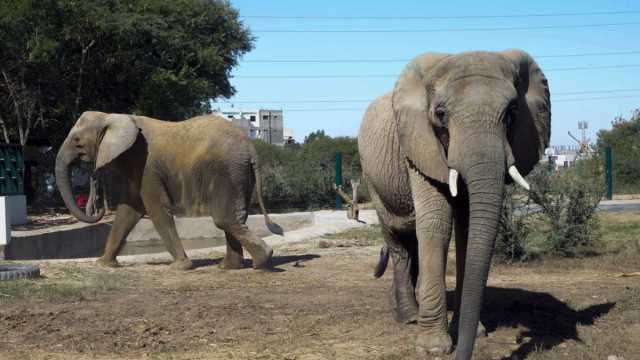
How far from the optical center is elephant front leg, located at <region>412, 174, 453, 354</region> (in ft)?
20.5

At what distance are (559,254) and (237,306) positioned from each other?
17.8 ft

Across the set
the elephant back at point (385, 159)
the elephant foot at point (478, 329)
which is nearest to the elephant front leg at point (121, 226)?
the elephant back at point (385, 159)

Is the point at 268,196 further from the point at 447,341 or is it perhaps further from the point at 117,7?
the point at 447,341

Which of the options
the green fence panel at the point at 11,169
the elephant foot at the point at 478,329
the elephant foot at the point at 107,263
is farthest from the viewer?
the green fence panel at the point at 11,169

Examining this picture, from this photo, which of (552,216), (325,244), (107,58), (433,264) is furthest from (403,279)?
(107,58)

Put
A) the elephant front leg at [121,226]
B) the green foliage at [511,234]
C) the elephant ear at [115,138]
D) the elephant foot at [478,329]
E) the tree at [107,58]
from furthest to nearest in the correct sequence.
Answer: the tree at [107,58]
the elephant front leg at [121,226]
the elephant ear at [115,138]
the green foliage at [511,234]
the elephant foot at [478,329]

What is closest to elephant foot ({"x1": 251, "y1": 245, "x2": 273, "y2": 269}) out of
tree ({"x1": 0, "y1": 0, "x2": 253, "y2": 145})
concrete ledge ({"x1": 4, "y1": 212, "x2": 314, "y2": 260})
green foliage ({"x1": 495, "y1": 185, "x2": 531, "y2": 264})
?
green foliage ({"x1": 495, "y1": 185, "x2": 531, "y2": 264})

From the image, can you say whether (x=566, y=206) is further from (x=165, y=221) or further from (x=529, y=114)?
(x=529, y=114)

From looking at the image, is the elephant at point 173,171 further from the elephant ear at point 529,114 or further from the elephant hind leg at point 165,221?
the elephant ear at point 529,114

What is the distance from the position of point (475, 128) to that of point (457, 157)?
0.69ft

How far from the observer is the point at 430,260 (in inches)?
246

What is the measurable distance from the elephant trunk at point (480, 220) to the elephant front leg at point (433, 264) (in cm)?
82

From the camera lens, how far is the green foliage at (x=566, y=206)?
1233cm

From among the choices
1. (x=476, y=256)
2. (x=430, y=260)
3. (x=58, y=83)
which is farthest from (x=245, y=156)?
(x=58, y=83)
